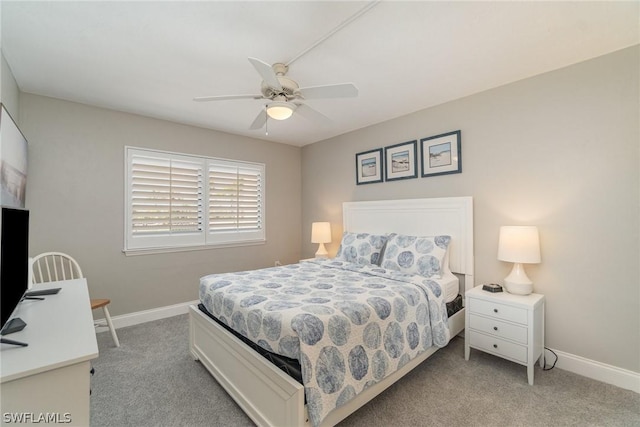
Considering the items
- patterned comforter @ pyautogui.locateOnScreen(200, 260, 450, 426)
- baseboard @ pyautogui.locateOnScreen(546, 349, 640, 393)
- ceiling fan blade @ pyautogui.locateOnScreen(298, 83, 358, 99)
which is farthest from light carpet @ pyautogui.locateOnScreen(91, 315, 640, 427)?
ceiling fan blade @ pyautogui.locateOnScreen(298, 83, 358, 99)

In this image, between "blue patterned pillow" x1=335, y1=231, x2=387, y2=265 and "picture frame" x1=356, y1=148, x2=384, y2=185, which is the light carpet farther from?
"picture frame" x1=356, y1=148, x2=384, y2=185

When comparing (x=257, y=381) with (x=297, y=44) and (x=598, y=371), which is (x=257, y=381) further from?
(x=598, y=371)

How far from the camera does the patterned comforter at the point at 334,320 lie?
149cm

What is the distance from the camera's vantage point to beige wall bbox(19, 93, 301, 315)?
2779mm

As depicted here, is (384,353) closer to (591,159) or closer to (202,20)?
(591,159)

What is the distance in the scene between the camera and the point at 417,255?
2.85m

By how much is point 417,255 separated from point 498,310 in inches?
32.5

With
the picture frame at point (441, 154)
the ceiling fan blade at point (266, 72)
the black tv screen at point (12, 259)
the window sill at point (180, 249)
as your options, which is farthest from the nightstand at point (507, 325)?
the window sill at point (180, 249)

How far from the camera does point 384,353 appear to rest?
1.81 metres

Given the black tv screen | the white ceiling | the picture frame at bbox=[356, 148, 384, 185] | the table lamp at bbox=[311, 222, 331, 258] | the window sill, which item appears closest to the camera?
the black tv screen

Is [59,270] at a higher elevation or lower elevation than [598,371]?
higher

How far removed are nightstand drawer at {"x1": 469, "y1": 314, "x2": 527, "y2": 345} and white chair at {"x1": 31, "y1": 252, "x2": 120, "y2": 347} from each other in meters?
3.38

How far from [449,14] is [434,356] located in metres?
A: 2.69

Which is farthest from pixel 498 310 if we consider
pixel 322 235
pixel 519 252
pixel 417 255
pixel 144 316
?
pixel 144 316
